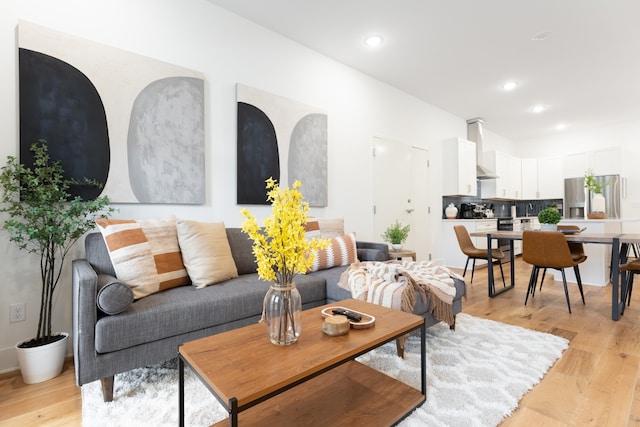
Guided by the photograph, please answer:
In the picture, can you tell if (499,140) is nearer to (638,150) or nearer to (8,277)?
(638,150)

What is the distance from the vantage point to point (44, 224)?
1.90m

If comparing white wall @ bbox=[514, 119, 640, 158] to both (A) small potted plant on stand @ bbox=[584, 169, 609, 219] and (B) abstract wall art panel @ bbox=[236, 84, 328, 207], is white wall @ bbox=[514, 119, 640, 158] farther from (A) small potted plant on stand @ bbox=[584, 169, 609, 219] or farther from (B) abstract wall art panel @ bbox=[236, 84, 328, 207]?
(B) abstract wall art panel @ bbox=[236, 84, 328, 207]

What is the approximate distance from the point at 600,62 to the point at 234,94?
14.5 ft

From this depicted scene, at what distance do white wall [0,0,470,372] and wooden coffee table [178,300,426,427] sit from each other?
1562mm

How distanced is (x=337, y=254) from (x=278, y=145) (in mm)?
1278

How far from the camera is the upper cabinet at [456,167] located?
540 cm

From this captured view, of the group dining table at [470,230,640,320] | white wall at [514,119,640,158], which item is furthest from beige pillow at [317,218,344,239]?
white wall at [514,119,640,158]

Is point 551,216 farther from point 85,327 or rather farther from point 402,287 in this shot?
point 85,327

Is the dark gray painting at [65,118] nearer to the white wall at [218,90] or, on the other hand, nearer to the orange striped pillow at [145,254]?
the white wall at [218,90]

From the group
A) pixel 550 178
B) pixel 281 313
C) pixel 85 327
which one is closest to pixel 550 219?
pixel 281 313

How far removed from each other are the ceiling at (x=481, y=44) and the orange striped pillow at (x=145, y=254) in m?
2.14

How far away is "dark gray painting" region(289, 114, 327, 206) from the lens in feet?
11.3

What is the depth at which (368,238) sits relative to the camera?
A: 4.27 m

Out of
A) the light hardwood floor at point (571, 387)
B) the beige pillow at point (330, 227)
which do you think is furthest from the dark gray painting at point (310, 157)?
the light hardwood floor at point (571, 387)
